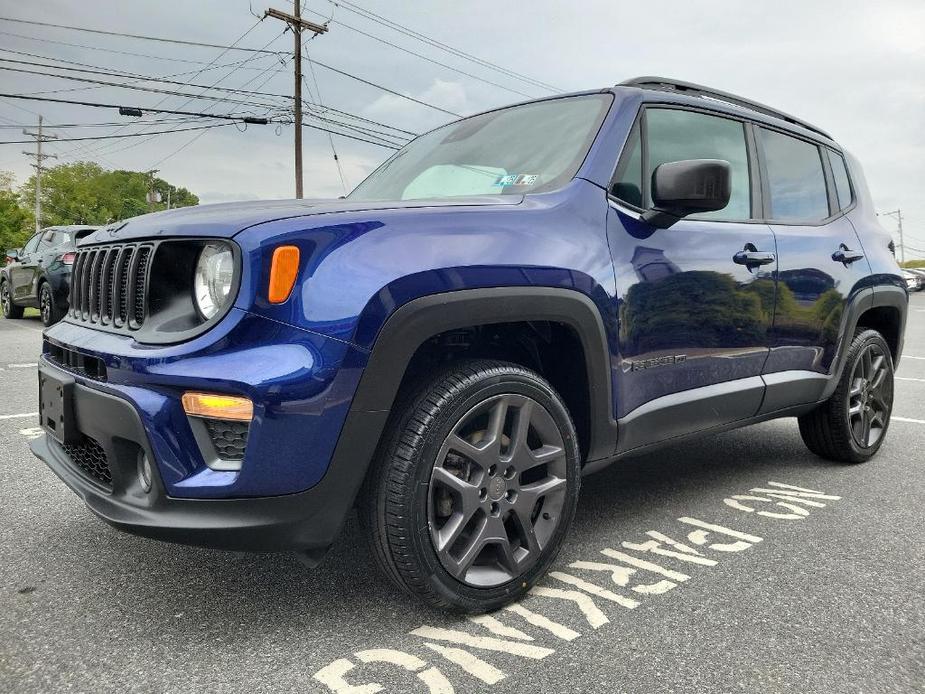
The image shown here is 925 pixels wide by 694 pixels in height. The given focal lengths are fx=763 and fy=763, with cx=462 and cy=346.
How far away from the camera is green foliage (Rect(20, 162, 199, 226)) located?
91188 mm

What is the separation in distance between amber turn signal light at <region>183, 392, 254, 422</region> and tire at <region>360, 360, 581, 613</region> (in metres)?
0.42

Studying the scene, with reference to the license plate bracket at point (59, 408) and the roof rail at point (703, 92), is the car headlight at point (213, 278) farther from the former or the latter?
the roof rail at point (703, 92)

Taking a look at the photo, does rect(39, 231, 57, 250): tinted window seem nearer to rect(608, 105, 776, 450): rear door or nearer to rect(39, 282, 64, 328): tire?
rect(39, 282, 64, 328): tire

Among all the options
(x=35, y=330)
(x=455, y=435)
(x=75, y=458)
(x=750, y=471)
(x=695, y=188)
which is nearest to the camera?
(x=455, y=435)

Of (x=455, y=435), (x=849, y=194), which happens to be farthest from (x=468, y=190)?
(x=849, y=194)

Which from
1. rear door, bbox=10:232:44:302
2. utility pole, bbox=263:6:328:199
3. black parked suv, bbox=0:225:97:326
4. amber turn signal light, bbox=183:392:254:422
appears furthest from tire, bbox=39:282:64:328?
utility pole, bbox=263:6:328:199

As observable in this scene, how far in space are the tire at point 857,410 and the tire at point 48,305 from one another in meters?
11.1

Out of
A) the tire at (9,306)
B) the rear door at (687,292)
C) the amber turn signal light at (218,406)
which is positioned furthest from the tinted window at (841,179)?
the tire at (9,306)

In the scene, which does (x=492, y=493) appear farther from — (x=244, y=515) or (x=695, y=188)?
(x=695, y=188)

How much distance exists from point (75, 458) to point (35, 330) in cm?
1132

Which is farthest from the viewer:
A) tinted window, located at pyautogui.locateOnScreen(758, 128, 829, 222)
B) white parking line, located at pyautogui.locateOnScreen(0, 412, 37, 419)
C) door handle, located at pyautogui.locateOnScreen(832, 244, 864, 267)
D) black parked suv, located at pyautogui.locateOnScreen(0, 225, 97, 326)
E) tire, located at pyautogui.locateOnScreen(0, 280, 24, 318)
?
tire, located at pyautogui.locateOnScreen(0, 280, 24, 318)

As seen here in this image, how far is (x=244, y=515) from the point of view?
6.38ft

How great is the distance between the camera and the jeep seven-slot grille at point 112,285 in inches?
86.5

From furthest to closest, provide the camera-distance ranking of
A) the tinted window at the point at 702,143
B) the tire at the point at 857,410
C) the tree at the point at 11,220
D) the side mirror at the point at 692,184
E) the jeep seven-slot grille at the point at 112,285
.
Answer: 1. the tree at the point at 11,220
2. the tire at the point at 857,410
3. the tinted window at the point at 702,143
4. the side mirror at the point at 692,184
5. the jeep seven-slot grille at the point at 112,285
